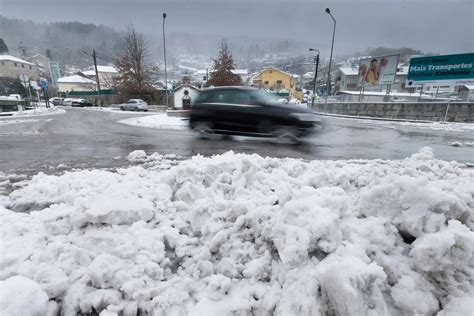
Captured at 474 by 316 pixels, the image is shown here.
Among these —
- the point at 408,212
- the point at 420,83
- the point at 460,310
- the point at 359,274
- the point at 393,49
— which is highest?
the point at 393,49

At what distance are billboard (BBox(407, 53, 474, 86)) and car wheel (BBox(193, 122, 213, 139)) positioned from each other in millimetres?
21523

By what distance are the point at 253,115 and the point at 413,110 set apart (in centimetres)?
1831

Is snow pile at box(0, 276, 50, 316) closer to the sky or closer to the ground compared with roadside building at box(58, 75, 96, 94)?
closer to the ground

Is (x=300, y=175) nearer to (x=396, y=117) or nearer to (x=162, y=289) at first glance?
(x=162, y=289)

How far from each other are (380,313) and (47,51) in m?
153

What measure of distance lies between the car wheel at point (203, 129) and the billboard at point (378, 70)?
24.6 metres

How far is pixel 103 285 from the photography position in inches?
75.6

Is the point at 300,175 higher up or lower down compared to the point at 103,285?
higher up

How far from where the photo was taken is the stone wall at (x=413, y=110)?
1750 centimetres

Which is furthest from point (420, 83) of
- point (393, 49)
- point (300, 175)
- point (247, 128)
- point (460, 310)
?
point (393, 49)

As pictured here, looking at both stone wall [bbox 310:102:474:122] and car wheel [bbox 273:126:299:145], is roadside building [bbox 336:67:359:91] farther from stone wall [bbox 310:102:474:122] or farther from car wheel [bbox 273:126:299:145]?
car wheel [bbox 273:126:299:145]

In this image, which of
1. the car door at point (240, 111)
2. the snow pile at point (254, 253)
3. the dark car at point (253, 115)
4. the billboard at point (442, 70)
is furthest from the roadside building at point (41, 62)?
the snow pile at point (254, 253)

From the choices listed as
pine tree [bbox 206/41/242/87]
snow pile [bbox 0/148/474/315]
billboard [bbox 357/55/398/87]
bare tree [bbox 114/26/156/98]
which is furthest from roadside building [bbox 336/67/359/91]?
snow pile [bbox 0/148/474/315]

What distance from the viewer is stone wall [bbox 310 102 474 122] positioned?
17.5 meters
